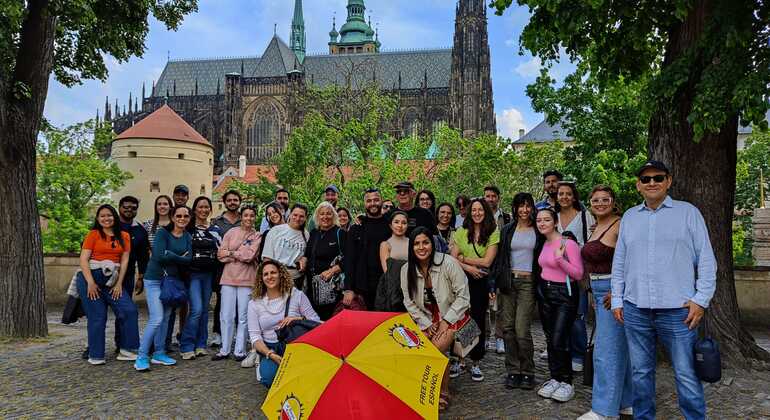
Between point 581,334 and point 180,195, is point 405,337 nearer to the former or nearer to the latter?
point 581,334

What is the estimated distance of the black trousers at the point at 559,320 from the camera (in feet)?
16.5

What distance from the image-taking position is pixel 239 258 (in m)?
6.53

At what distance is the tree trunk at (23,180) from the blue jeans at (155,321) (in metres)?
Result: 2.82

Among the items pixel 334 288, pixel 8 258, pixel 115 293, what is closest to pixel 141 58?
pixel 8 258

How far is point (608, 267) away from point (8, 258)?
7.70 meters

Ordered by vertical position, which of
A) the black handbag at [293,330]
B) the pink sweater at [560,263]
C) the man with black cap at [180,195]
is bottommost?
the black handbag at [293,330]

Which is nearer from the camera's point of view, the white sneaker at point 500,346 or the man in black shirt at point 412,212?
the man in black shirt at point 412,212

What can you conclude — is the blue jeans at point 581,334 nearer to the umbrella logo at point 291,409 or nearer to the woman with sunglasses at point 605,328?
the woman with sunglasses at point 605,328

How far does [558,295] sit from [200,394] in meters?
3.35

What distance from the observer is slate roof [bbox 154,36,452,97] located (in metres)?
73.8

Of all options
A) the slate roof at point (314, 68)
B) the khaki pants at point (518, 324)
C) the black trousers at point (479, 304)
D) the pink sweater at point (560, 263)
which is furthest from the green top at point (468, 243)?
the slate roof at point (314, 68)

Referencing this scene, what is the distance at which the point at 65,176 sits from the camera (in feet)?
116

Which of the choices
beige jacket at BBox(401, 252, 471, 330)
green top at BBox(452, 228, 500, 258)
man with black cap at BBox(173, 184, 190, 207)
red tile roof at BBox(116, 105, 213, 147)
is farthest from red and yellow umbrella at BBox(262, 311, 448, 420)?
red tile roof at BBox(116, 105, 213, 147)

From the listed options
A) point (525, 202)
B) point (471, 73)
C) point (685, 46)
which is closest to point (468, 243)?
point (525, 202)
